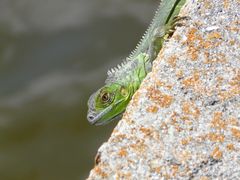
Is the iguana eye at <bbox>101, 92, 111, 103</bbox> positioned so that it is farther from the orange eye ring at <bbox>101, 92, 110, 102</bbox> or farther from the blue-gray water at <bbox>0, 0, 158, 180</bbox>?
the blue-gray water at <bbox>0, 0, 158, 180</bbox>

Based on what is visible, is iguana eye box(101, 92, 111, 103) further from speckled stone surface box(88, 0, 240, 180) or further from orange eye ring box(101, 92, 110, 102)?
speckled stone surface box(88, 0, 240, 180)

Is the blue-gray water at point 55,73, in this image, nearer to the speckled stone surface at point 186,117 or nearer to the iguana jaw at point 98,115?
the iguana jaw at point 98,115

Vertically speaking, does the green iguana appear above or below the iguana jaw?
above

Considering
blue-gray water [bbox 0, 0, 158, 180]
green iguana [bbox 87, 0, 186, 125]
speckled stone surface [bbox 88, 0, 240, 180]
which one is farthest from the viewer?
blue-gray water [bbox 0, 0, 158, 180]

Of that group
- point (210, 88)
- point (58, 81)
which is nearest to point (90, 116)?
point (210, 88)

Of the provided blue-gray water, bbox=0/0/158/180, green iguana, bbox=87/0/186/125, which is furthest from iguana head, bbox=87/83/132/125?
blue-gray water, bbox=0/0/158/180

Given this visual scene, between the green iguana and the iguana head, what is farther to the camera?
the iguana head

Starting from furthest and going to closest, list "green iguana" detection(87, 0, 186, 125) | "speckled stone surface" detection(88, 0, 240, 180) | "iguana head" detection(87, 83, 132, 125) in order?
"iguana head" detection(87, 83, 132, 125)
"green iguana" detection(87, 0, 186, 125)
"speckled stone surface" detection(88, 0, 240, 180)

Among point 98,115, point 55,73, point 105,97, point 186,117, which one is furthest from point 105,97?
point 55,73
